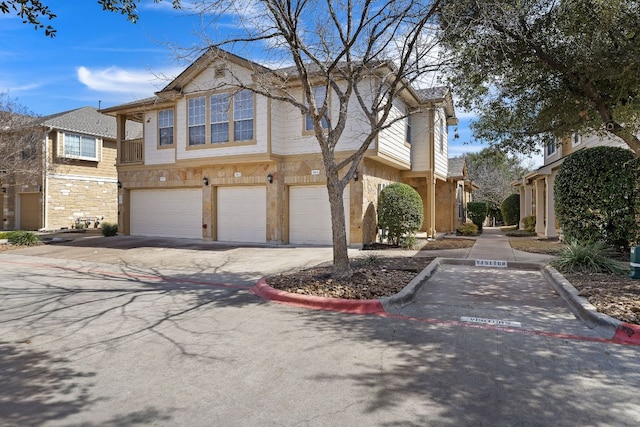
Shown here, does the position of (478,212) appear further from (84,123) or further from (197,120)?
(84,123)

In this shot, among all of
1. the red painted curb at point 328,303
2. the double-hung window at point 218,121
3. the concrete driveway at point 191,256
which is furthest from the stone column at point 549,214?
the red painted curb at point 328,303

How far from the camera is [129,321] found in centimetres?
571

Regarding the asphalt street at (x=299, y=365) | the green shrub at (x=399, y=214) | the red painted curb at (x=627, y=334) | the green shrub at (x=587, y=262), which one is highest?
the green shrub at (x=399, y=214)

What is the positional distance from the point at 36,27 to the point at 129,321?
4125mm

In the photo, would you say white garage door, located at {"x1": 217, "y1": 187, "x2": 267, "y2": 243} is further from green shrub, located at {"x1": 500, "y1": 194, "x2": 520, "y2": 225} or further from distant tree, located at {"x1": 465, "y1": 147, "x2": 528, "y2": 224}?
distant tree, located at {"x1": 465, "y1": 147, "x2": 528, "y2": 224}

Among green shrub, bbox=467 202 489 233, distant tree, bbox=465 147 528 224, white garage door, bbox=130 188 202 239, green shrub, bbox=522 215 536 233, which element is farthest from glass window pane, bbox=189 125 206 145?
distant tree, bbox=465 147 528 224

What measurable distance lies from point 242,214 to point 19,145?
1181 centimetres

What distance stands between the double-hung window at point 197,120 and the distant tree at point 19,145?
8.57 meters

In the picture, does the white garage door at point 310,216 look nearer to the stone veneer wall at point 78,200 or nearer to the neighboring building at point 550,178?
the neighboring building at point 550,178

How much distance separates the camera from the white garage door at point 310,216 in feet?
48.4

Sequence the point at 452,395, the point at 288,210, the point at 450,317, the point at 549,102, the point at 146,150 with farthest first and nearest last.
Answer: the point at 146,150 < the point at 288,210 < the point at 549,102 < the point at 450,317 < the point at 452,395

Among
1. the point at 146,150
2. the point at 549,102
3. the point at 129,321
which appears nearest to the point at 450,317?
the point at 129,321

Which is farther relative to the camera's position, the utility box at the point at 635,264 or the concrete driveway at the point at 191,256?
the concrete driveway at the point at 191,256

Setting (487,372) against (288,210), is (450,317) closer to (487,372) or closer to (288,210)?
(487,372)
